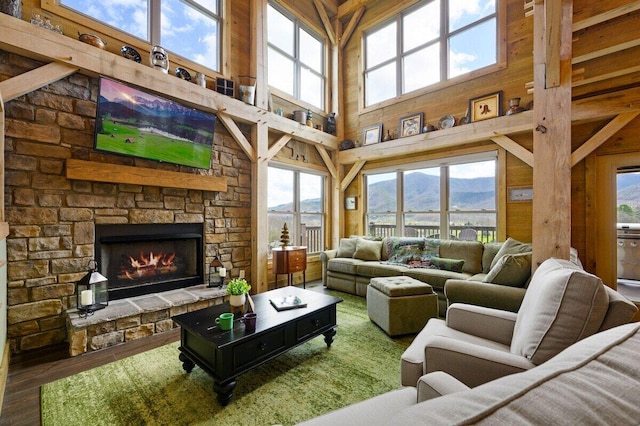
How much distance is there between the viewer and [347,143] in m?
5.70

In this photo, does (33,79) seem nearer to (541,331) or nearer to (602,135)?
(541,331)

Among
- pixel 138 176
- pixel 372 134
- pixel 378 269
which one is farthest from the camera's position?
pixel 372 134

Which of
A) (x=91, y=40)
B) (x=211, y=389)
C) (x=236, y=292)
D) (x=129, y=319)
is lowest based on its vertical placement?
(x=211, y=389)

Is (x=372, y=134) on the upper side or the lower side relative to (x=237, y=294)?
upper

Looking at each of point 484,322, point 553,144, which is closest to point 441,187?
point 553,144

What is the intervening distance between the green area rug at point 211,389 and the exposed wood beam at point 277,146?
9.65 feet

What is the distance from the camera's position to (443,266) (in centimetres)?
382

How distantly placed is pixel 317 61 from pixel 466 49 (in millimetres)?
2846

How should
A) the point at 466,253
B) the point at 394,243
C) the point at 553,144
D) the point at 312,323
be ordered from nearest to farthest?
1. the point at 553,144
2. the point at 312,323
3. the point at 466,253
4. the point at 394,243

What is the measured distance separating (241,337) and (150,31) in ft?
12.3

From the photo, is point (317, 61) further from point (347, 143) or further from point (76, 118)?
point (76, 118)

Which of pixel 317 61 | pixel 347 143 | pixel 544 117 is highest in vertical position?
pixel 317 61

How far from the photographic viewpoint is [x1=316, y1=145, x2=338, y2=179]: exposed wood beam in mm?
5496

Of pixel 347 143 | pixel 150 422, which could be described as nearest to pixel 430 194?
pixel 347 143
